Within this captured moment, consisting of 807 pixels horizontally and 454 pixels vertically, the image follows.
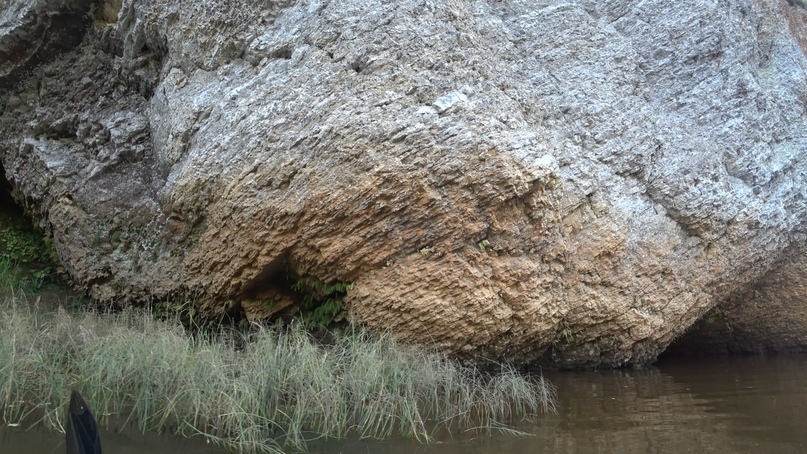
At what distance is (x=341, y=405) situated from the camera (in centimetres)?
390

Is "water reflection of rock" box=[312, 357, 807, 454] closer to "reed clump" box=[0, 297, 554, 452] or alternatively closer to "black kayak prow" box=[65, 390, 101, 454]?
"reed clump" box=[0, 297, 554, 452]

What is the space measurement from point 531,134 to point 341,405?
2.94m

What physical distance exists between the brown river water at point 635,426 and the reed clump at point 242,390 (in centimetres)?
17

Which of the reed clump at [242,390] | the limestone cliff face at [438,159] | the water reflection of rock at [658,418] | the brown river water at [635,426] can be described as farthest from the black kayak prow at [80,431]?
the limestone cliff face at [438,159]

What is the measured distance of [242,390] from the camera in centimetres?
372

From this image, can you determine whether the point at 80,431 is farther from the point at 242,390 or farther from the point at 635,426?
the point at 635,426

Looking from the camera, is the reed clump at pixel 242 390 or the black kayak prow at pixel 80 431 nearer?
the black kayak prow at pixel 80 431

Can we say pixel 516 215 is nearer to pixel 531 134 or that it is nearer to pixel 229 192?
pixel 531 134

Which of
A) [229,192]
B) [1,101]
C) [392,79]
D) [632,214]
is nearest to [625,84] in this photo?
[632,214]

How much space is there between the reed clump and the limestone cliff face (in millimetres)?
1022

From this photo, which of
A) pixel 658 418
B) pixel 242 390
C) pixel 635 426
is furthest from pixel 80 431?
pixel 658 418

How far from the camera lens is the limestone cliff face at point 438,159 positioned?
5223mm

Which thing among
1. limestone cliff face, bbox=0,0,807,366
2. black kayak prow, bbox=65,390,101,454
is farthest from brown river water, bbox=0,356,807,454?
limestone cliff face, bbox=0,0,807,366

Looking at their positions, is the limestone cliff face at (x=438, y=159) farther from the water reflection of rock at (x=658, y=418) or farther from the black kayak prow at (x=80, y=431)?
the black kayak prow at (x=80, y=431)
